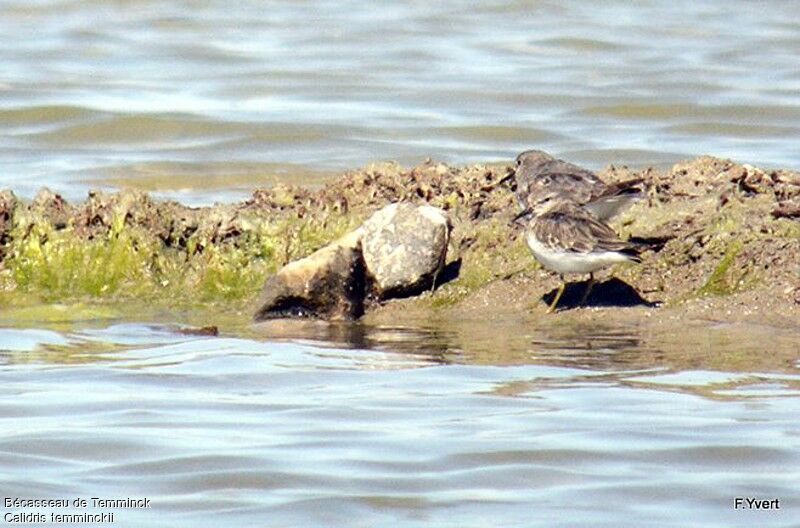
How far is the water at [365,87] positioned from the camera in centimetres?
1345

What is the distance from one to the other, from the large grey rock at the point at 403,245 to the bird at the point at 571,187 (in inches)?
18.0

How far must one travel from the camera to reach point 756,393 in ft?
20.7

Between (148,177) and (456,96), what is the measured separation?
4.28m

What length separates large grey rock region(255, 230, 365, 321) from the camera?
7801 mm

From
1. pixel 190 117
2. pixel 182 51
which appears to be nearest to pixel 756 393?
pixel 190 117

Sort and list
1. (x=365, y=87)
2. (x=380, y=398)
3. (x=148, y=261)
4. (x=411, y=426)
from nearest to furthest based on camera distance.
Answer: (x=411, y=426) < (x=380, y=398) < (x=148, y=261) < (x=365, y=87)

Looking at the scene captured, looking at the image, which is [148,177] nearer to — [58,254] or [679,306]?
[58,254]

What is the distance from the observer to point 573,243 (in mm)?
7512

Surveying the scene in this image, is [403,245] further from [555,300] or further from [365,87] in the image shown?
[365,87]

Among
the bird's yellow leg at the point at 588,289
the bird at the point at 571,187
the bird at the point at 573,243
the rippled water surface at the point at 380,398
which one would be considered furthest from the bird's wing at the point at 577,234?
the rippled water surface at the point at 380,398

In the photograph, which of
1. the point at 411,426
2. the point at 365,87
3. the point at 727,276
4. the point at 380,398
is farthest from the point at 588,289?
the point at 365,87

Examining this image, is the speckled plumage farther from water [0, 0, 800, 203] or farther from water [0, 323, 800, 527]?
water [0, 0, 800, 203]

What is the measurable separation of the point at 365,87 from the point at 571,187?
27.5 ft

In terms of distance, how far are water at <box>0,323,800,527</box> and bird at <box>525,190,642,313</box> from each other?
32 cm
